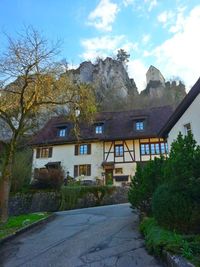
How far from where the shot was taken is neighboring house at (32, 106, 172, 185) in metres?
A: 31.2

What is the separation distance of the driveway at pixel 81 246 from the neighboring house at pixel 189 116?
6926 millimetres

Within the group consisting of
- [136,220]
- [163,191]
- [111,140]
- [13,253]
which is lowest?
[13,253]

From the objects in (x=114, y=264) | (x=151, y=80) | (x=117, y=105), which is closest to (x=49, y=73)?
(x=114, y=264)

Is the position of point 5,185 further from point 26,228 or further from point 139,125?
point 139,125

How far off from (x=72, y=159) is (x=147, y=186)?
22.3 metres

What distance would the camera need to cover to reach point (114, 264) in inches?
264

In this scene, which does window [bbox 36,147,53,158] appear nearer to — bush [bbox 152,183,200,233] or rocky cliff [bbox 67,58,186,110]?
rocky cliff [bbox 67,58,186,110]

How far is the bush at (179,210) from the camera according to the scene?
24.6 feet

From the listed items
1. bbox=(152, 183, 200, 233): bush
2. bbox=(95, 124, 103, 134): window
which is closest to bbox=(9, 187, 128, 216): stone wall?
bbox=(95, 124, 103, 134): window

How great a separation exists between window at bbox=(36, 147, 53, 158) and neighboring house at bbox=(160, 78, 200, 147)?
55.9 ft

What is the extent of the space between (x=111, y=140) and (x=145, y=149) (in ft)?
12.4

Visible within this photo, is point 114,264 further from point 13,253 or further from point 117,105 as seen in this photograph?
point 117,105

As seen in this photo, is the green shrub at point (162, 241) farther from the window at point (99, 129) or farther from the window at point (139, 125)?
the window at point (99, 129)

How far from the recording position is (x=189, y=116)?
56.7ft
